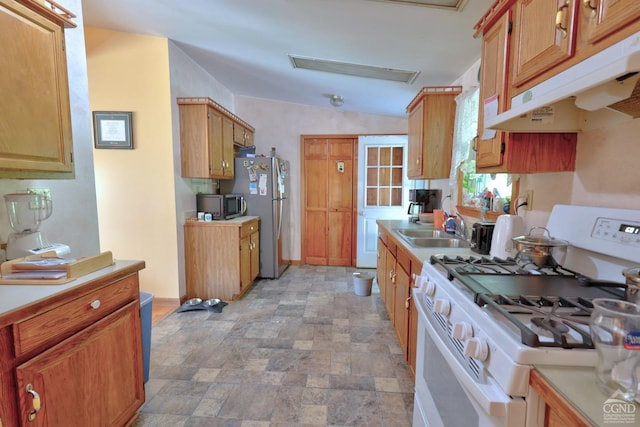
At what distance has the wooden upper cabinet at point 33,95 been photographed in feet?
3.78

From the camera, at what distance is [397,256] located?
7.36 ft

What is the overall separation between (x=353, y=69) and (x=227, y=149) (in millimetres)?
1742

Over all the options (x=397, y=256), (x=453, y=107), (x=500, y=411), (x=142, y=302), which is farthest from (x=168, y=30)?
(x=500, y=411)

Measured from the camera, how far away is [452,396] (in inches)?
37.3

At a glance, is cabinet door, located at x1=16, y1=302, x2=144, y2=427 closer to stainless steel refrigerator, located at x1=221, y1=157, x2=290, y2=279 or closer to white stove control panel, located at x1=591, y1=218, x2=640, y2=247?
white stove control panel, located at x1=591, y1=218, x2=640, y2=247

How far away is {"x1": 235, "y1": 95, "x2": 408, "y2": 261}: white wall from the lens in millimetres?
4461

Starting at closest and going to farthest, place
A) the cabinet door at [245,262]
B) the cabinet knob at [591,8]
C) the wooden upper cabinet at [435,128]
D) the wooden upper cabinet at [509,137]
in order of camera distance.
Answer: the cabinet knob at [591,8] < the wooden upper cabinet at [509,137] < the wooden upper cabinet at [435,128] < the cabinet door at [245,262]

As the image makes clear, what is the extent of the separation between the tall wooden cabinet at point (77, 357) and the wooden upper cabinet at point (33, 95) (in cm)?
58

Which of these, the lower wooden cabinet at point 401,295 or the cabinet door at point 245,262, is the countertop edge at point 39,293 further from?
the cabinet door at point 245,262

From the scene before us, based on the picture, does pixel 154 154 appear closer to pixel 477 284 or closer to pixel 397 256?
pixel 397 256

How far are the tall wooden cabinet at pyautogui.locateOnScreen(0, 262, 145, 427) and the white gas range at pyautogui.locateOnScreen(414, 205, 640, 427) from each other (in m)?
1.38

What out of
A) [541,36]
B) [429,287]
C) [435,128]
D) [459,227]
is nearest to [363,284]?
[459,227]

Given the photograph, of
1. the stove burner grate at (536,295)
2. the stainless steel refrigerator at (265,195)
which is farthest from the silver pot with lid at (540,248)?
the stainless steel refrigerator at (265,195)

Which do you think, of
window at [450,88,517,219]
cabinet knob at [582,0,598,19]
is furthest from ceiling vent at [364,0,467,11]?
cabinet knob at [582,0,598,19]
